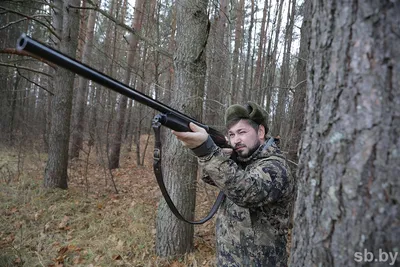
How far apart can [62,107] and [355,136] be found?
286 inches

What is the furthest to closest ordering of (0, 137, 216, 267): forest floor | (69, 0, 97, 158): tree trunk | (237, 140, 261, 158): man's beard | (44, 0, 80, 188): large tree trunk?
(69, 0, 97, 158): tree trunk → (44, 0, 80, 188): large tree trunk → (0, 137, 216, 267): forest floor → (237, 140, 261, 158): man's beard

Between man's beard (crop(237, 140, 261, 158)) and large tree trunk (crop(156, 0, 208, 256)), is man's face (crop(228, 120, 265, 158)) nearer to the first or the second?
man's beard (crop(237, 140, 261, 158))

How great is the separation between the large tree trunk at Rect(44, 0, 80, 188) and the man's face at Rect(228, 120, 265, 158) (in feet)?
19.4

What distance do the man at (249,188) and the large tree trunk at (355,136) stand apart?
0.69m

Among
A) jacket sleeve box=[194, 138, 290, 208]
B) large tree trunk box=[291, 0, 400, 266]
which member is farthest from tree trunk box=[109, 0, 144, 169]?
large tree trunk box=[291, 0, 400, 266]

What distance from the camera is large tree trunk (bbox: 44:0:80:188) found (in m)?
6.75

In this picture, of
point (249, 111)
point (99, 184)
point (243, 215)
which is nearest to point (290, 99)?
point (249, 111)

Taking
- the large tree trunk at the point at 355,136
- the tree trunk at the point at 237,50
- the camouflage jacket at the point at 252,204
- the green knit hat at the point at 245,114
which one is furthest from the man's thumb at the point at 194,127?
the tree trunk at the point at 237,50

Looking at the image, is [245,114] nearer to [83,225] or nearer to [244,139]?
[244,139]

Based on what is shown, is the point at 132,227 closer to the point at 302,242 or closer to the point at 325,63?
the point at 302,242

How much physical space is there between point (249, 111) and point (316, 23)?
1.37 metres

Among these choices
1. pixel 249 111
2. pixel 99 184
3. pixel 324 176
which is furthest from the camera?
pixel 99 184

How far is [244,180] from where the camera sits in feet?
5.96

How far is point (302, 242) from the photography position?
1226 mm
